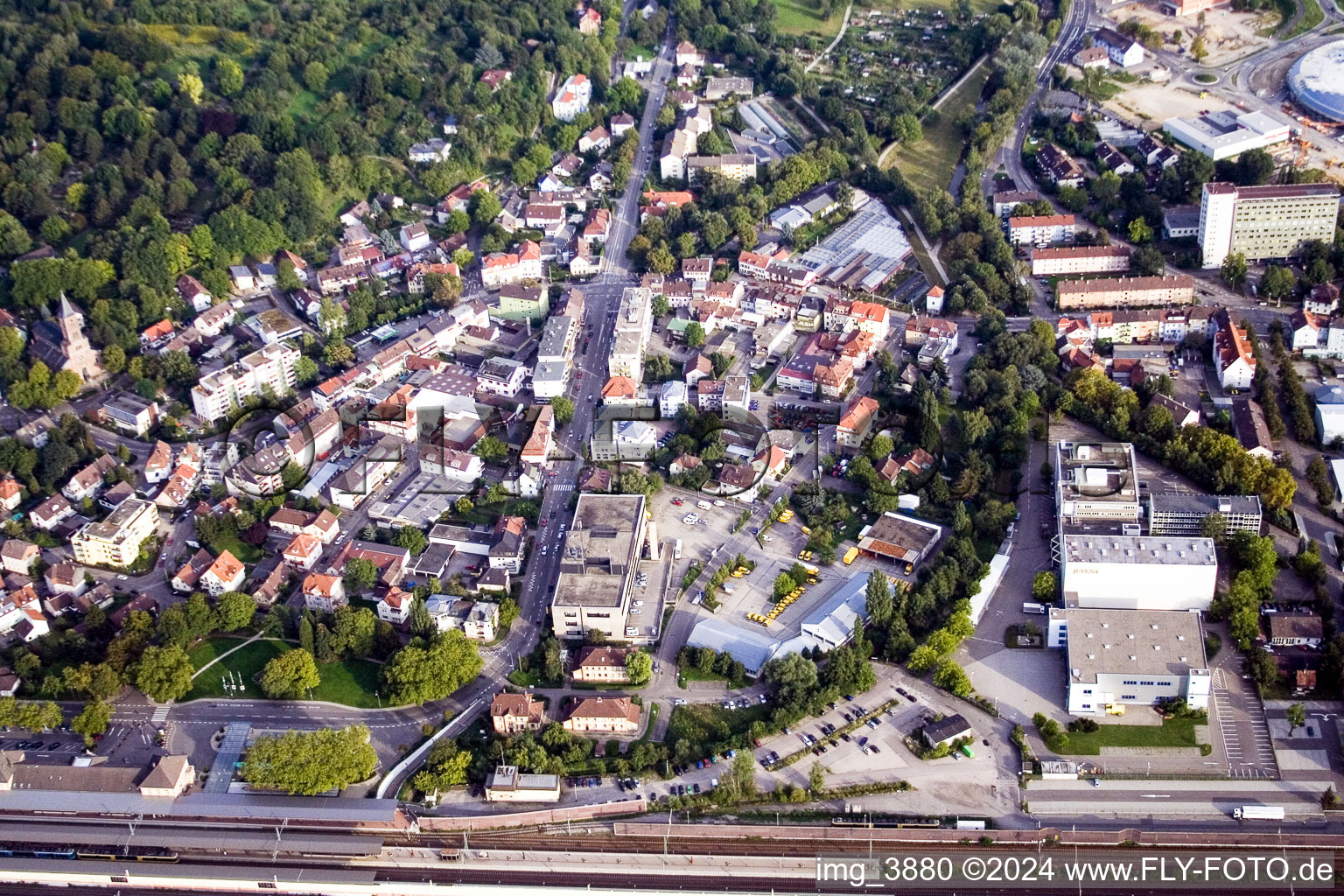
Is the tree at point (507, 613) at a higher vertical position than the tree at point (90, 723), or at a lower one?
higher

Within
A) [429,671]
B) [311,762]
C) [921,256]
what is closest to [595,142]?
[921,256]

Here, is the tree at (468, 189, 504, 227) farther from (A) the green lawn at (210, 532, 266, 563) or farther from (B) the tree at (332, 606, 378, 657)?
(B) the tree at (332, 606, 378, 657)

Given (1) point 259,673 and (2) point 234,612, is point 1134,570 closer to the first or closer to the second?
(1) point 259,673

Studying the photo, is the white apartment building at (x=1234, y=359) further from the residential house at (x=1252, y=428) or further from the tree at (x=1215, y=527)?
the tree at (x=1215, y=527)

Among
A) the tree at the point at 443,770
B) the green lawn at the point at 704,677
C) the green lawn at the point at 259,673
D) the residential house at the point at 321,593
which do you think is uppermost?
the residential house at the point at 321,593

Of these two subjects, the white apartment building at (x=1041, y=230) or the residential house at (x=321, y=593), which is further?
the white apartment building at (x=1041, y=230)

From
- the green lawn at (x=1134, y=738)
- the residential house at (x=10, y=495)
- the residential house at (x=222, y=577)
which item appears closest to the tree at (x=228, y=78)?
the residential house at (x=10, y=495)

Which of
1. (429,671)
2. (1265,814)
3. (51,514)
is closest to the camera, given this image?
(1265,814)
